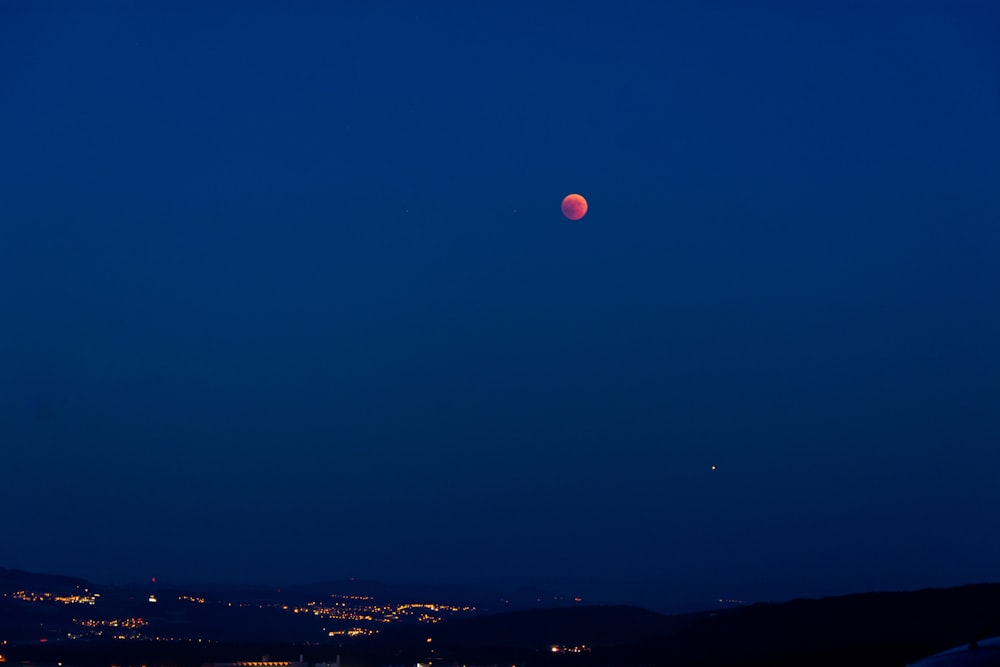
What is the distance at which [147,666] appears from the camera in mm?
91438

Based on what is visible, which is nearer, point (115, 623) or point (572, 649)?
point (572, 649)

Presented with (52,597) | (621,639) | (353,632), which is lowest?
(621,639)

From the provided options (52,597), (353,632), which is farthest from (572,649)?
(52,597)

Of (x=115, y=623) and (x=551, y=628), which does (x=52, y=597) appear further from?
(x=551, y=628)

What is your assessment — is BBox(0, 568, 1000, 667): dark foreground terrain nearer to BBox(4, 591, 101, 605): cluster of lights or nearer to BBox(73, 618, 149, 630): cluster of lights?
BBox(73, 618, 149, 630): cluster of lights

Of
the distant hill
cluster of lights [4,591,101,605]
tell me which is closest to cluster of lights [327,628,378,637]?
the distant hill

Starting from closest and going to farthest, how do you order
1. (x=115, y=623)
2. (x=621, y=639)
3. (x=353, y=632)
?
(x=621, y=639) → (x=353, y=632) → (x=115, y=623)

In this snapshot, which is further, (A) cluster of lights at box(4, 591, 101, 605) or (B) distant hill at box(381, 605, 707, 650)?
(A) cluster of lights at box(4, 591, 101, 605)

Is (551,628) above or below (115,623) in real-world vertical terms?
below

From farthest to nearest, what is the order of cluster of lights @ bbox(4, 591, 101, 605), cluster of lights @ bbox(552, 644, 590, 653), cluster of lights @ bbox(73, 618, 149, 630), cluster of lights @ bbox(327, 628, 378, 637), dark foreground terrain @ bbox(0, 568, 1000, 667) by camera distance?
cluster of lights @ bbox(4, 591, 101, 605)
cluster of lights @ bbox(73, 618, 149, 630)
cluster of lights @ bbox(327, 628, 378, 637)
cluster of lights @ bbox(552, 644, 590, 653)
dark foreground terrain @ bbox(0, 568, 1000, 667)

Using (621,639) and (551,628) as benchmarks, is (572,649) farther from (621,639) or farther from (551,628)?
(551,628)

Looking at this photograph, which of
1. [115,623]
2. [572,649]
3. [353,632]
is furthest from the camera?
[115,623]

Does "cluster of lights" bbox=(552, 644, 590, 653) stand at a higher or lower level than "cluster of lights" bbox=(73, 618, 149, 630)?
lower

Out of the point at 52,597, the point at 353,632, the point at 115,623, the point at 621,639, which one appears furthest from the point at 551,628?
the point at 52,597
